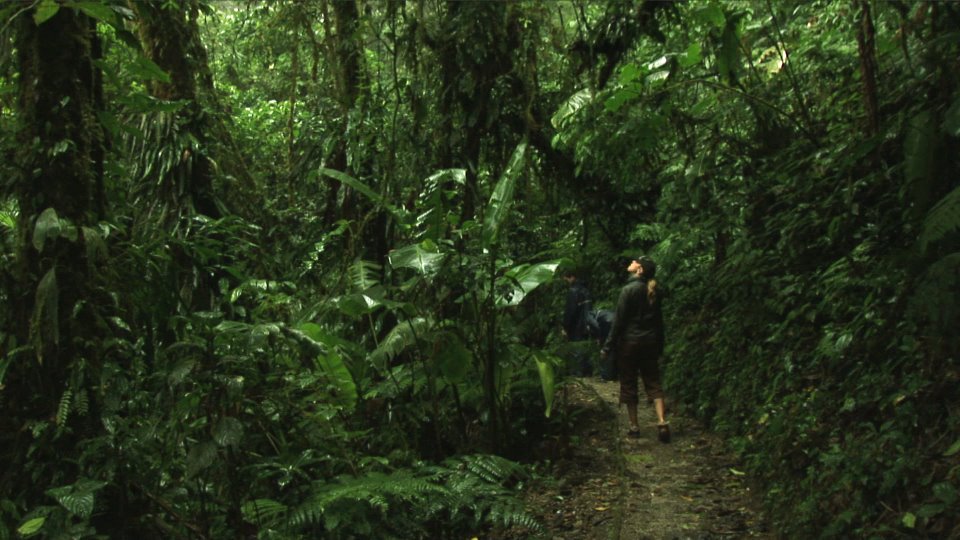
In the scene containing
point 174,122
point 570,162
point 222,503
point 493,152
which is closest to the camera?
point 222,503

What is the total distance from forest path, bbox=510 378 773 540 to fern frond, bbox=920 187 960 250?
2.60 metres

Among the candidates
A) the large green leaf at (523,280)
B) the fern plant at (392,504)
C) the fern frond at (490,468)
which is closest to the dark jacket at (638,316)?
the large green leaf at (523,280)

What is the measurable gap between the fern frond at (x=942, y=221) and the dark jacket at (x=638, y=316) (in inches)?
176

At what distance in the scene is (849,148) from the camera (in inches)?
264

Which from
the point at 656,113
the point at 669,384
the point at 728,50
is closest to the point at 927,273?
the point at 728,50

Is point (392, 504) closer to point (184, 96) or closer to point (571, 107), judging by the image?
point (571, 107)

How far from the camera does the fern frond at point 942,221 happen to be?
13.0 feet

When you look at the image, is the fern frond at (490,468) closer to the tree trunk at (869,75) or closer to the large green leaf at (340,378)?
the large green leaf at (340,378)

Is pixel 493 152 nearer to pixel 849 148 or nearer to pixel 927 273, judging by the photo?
pixel 849 148

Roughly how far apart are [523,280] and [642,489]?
2.09m

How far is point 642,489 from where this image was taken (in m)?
6.75

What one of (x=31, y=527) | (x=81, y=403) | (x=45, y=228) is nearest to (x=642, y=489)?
(x=81, y=403)

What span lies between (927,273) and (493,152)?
17.1 ft

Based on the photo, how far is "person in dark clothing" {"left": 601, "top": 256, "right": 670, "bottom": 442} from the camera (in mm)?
8375
